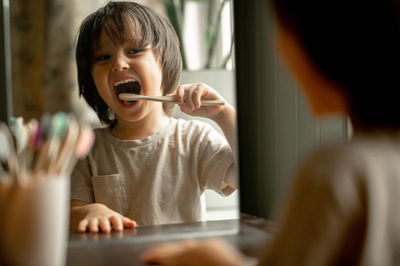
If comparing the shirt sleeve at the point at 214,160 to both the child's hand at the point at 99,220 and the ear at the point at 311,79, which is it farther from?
the ear at the point at 311,79

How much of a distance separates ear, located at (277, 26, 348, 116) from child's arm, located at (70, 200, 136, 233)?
402 millimetres

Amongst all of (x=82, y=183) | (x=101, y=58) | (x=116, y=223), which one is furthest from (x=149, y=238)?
(x=101, y=58)

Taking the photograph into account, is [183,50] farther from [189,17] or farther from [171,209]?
[171,209]

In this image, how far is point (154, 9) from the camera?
0.75 metres

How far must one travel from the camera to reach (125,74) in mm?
741

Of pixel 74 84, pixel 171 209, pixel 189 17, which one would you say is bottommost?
pixel 171 209

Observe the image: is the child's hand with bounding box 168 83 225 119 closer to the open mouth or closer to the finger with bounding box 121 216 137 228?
the open mouth

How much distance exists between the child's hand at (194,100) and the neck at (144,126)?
4cm

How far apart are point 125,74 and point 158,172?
0.17m

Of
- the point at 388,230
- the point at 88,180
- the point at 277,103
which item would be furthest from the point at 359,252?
the point at 88,180

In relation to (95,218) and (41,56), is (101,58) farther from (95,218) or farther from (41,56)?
(95,218)

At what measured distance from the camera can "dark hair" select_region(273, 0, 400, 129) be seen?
283 mm

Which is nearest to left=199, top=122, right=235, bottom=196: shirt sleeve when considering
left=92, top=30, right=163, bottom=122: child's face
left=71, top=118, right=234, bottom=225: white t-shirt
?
left=71, top=118, right=234, bottom=225: white t-shirt

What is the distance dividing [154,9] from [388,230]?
0.58 metres
